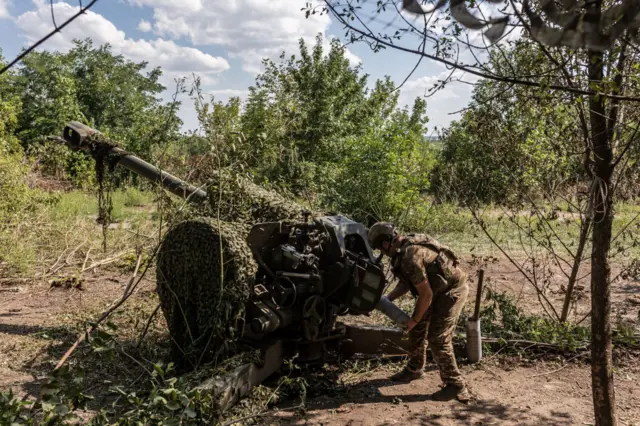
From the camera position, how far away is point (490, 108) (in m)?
7.07

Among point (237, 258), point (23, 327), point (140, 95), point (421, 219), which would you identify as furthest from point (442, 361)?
point (140, 95)

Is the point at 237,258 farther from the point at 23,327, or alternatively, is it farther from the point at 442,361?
the point at 23,327

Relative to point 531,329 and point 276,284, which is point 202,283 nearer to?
point 276,284

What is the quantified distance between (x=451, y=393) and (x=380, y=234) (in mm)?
1749

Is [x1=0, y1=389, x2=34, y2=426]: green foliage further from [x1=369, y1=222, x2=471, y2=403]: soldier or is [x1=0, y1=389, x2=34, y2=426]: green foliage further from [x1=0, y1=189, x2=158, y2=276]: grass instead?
[x1=0, y1=189, x2=158, y2=276]: grass

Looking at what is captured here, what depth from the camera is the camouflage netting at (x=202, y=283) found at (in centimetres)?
566

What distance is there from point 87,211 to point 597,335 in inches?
568

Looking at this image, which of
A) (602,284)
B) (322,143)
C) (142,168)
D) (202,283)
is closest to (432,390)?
(602,284)

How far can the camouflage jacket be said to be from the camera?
586 cm

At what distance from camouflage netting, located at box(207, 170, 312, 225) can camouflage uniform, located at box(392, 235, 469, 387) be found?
4.01 ft

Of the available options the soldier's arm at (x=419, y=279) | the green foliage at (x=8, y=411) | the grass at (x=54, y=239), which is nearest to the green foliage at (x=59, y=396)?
the green foliage at (x=8, y=411)

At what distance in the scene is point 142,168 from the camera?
7.64 meters

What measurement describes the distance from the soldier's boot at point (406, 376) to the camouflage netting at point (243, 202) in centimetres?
205

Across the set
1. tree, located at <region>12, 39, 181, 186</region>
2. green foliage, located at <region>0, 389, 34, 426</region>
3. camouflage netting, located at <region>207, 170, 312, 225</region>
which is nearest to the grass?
camouflage netting, located at <region>207, 170, 312, 225</region>
